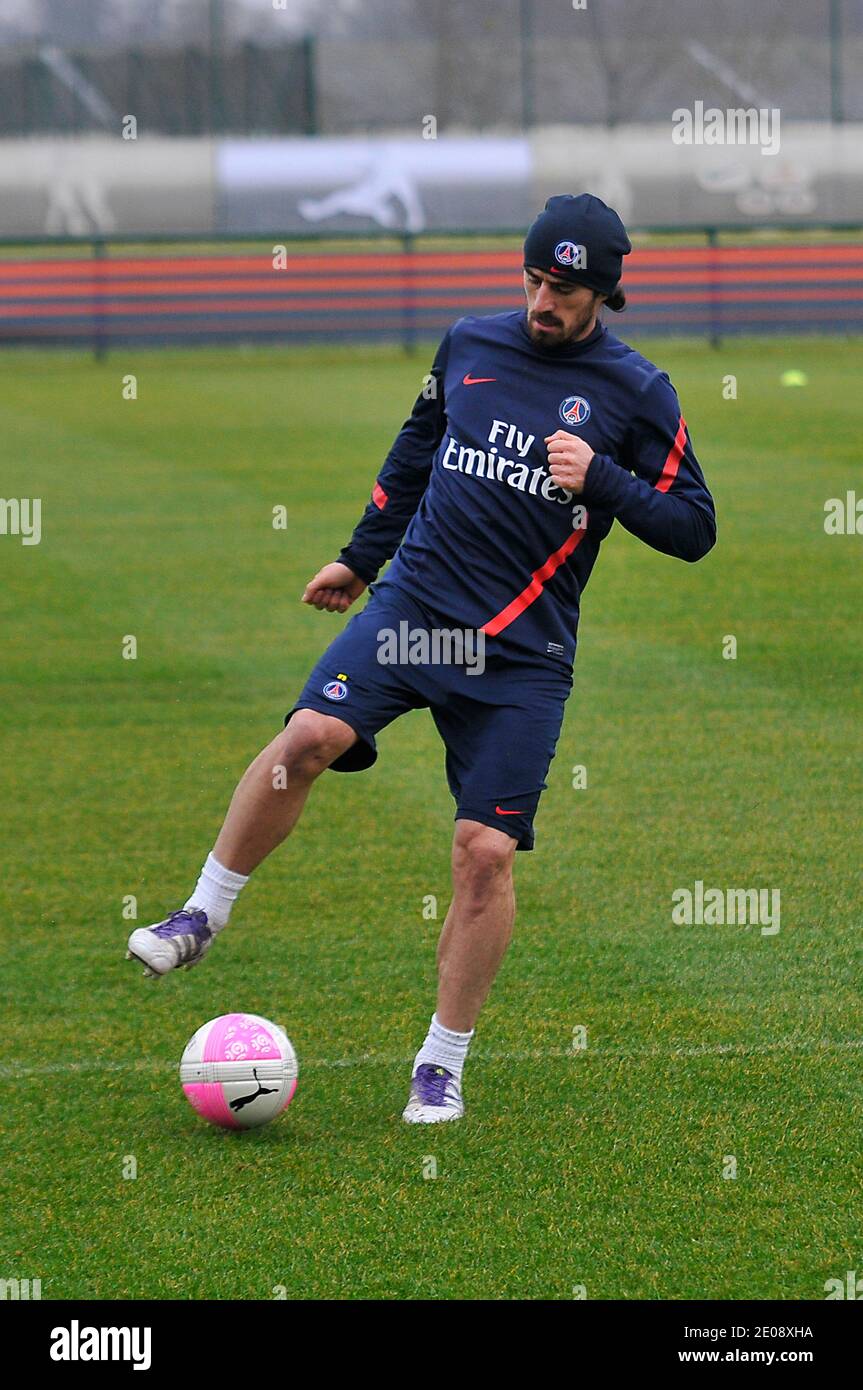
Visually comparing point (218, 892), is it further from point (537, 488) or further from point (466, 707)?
point (537, 488)

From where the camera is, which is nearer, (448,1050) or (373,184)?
(448,1050)

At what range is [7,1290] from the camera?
14.5 feet

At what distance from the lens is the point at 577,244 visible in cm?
525

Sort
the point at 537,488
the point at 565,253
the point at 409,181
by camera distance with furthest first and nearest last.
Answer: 1. the point at 409,181
2. the point at 537,488
3. the point at 565,253

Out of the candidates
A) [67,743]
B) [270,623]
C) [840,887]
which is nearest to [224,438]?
[270,623]

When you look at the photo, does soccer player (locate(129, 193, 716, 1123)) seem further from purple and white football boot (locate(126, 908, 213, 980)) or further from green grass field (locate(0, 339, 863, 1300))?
green grass field (locate(0, 339, 863, 1300))

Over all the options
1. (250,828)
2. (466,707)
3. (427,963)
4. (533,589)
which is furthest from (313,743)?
(427,963)

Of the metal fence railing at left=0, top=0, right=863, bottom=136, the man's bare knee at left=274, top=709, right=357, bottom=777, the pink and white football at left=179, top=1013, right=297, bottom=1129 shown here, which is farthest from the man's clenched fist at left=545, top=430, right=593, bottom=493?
the metal fence railing at left=0, top=0, right=863, bottom=136

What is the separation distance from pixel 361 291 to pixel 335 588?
26801 mm

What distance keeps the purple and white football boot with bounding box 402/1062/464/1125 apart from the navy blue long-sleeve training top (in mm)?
1147

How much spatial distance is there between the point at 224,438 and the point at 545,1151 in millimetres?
17236

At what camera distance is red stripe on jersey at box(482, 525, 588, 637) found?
216 inches
